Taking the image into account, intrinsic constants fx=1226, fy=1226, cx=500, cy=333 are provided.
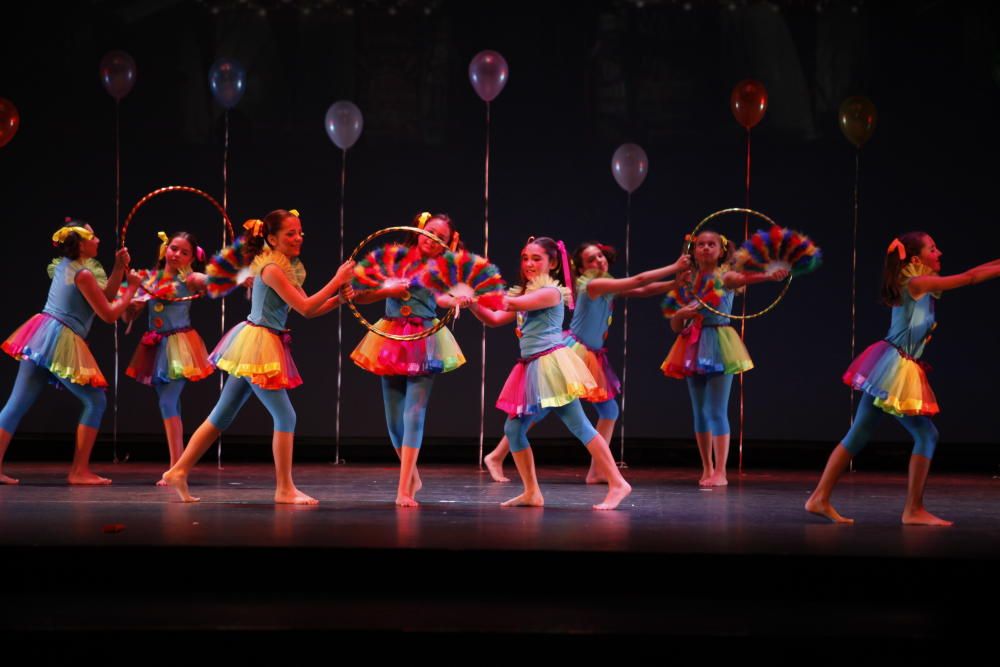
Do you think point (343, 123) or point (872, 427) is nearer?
point (872, 427)

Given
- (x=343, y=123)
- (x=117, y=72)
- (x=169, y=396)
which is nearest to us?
(x=169, y=396)

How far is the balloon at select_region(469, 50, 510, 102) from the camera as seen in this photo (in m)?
8.01

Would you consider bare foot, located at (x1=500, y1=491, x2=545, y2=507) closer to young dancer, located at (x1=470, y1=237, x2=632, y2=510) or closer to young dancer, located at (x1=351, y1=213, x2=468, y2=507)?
young dancer, located at (x1=470, y1=237, x2=632, y2=510)

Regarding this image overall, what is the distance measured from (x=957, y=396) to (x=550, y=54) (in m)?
3.81

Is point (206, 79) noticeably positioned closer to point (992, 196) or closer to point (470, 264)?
point (470, 264)

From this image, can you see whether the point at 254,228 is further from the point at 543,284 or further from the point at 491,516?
the point at 491,516

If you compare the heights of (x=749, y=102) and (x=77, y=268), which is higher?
(x=749, y=102)

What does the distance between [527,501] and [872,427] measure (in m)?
1.66

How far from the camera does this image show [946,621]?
4258mm

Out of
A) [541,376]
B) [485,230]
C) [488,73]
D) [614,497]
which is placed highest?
[488,73]

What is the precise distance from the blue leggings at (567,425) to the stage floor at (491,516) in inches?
13.1

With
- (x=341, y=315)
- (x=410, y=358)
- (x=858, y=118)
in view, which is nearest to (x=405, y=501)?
(x=410, y=358)

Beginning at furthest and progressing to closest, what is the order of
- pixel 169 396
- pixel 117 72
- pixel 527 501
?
pixel 117 72 < pixel 169 396 < pixel 527 501

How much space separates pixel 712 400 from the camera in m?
7.17
